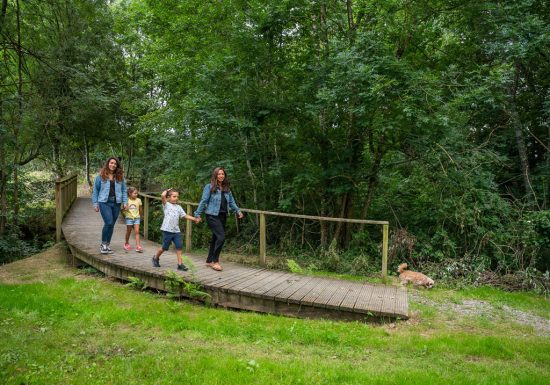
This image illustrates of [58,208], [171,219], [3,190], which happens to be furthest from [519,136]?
[3,190]

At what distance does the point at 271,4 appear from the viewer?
30.5 feet

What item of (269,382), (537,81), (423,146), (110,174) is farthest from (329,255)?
(537,81)

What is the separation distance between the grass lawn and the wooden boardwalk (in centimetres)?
22

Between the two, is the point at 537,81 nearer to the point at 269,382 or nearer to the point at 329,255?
the point at 329,255

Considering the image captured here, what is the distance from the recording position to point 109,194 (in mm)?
7395

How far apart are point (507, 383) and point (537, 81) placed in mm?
10100

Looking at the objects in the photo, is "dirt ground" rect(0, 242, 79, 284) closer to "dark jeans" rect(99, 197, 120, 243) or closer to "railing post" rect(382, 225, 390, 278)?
"dark jeans" rect(99, 197, 120, 243)

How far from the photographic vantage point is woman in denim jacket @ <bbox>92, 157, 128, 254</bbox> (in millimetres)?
7293

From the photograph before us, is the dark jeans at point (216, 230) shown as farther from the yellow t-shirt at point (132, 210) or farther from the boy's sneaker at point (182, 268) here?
the yellow t-shirt at point (132, 210)

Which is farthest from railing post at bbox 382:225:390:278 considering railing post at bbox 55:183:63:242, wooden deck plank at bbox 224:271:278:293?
railing post at bbox 55:183:63:242

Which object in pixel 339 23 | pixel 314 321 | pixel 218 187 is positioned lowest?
pixel 314 321

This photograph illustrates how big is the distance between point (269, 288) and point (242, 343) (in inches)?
66.5

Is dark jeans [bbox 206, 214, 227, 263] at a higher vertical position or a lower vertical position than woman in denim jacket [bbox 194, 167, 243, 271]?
lower

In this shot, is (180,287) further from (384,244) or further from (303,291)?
(384,244)
